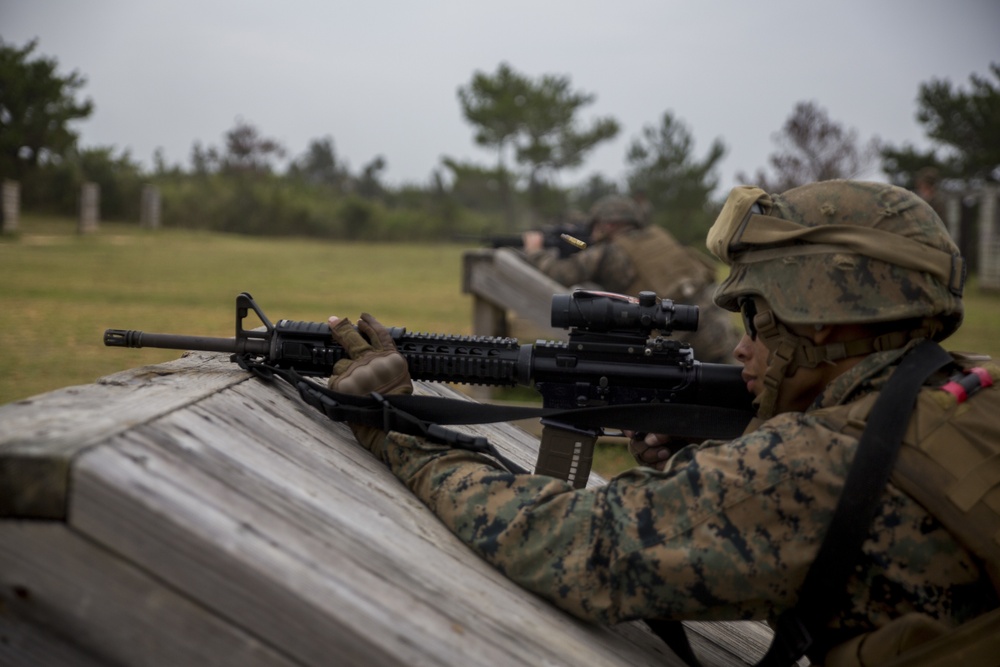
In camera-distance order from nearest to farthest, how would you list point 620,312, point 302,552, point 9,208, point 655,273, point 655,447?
1. point 302,552
2. point 620,312
3. point 655,447
4. point 655,273
5. point 9,208

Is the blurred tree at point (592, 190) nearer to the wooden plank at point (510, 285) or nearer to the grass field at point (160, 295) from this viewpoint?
the grass field at point (160, 295)

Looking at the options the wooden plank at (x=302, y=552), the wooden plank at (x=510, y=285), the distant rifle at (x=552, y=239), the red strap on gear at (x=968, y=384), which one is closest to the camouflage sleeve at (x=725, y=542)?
the wooden plank at (x=302, y=552)

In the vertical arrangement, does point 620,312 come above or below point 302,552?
above

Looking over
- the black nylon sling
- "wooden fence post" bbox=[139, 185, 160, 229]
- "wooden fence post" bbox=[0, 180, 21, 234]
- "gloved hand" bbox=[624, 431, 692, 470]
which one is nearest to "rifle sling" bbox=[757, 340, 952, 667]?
the black nylon sling

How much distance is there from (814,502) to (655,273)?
25.9 feet

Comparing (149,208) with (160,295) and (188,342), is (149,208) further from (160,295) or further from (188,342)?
(188,342)

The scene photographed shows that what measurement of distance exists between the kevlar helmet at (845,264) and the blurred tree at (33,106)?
10859 mm

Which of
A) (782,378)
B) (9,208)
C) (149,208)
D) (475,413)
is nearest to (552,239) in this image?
(475,413)

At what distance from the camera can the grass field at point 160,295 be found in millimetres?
8928

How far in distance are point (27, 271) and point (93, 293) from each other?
6.97 feet

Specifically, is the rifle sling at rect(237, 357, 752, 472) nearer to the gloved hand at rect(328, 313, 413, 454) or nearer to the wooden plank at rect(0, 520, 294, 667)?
the gloved hand at rect(328, 313, 413, 454)

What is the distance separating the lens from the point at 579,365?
2871mm

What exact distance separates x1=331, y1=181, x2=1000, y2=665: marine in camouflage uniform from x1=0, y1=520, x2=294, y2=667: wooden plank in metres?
0.78

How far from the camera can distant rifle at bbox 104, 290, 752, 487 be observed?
276cm
